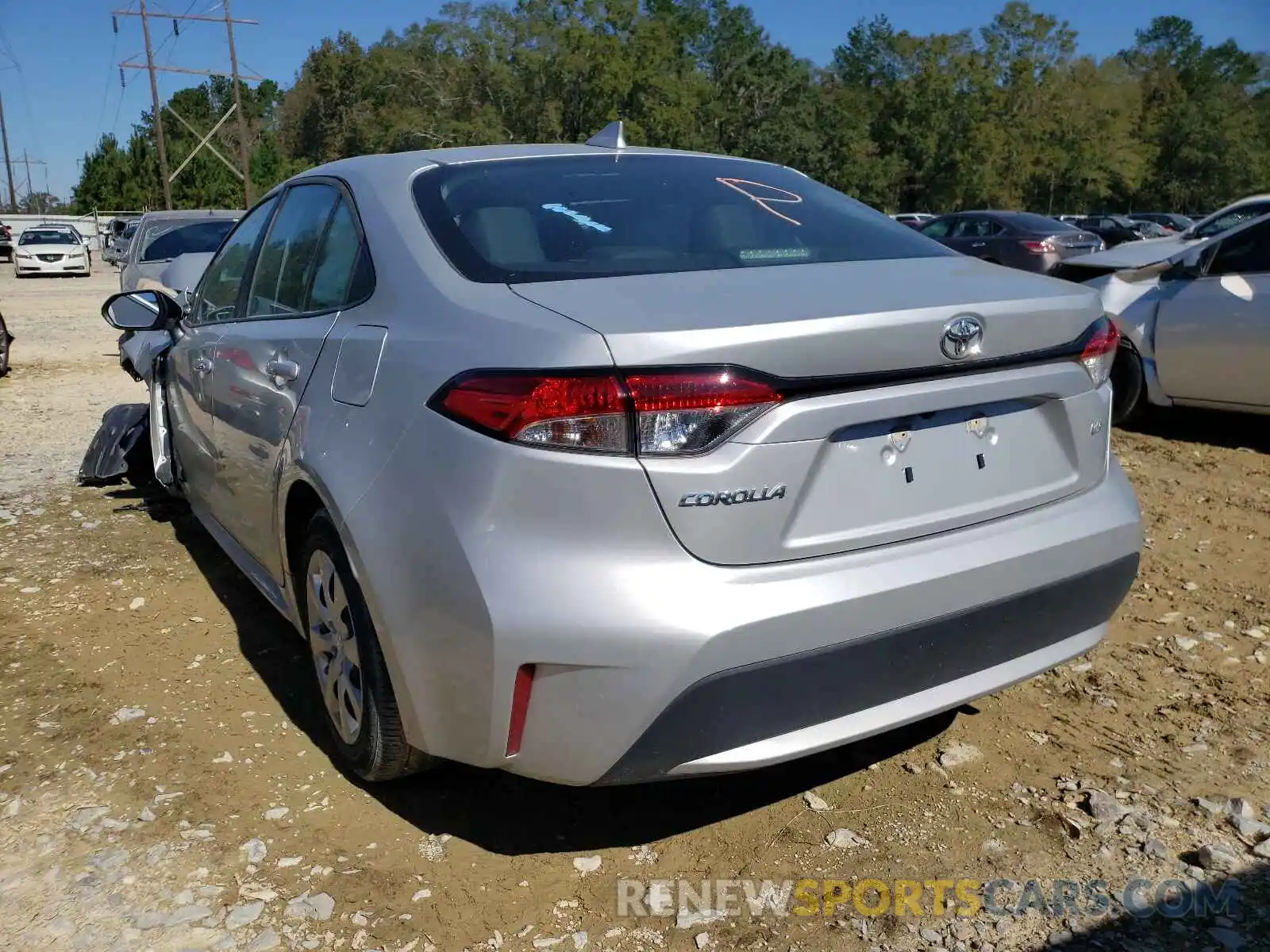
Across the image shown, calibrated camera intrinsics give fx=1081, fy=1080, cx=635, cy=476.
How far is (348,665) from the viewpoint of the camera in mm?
2738

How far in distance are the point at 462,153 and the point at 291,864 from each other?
1.97 meters

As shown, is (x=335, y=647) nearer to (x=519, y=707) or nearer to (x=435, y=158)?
(x=519, y=707)

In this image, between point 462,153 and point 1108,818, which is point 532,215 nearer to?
point 462,153

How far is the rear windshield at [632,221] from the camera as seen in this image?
8.32ft

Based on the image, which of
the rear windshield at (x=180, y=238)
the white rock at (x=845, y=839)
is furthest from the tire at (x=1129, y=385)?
the rear windshield at (x=180, y=238)

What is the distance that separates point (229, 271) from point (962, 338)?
2892mm

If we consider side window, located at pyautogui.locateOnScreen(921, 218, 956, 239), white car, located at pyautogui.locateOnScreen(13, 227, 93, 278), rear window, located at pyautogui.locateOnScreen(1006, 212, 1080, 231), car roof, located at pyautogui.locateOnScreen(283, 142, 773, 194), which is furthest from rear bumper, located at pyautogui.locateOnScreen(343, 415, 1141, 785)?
white car, located at pyautogui.locateOnScreen(13, 227, 93, 278)

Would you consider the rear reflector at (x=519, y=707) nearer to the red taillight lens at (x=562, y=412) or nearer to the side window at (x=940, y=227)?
the red taillight lens at (x=562, y=412)

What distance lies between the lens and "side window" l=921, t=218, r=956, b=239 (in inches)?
768

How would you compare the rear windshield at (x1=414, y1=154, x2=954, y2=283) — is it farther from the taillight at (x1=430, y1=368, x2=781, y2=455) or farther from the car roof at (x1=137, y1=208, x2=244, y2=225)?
the car roof at (x1=137, y1=208, x2=244, y2=225)

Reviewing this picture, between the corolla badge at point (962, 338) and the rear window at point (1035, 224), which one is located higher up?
the rear window at point (1035, 224)

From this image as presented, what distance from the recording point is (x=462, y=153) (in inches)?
123

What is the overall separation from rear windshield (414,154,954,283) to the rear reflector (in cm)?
86

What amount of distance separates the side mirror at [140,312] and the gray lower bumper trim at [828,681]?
3101 millimetres
